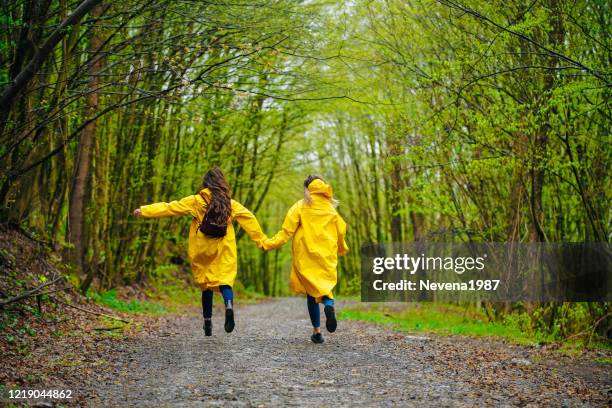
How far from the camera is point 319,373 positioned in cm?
575

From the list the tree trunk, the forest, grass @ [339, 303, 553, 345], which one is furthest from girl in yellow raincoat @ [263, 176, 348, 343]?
the tree trunk

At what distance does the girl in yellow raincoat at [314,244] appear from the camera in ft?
25.4

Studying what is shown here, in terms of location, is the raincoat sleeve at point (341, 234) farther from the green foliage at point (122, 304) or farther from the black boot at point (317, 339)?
the green foliage at point (122, 304)

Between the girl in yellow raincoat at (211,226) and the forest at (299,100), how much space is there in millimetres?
1209

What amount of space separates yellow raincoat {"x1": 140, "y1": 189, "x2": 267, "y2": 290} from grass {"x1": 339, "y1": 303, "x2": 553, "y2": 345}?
3452 millimetres

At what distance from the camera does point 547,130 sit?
9.51m

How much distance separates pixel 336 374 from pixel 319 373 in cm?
15

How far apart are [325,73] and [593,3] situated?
237 inches

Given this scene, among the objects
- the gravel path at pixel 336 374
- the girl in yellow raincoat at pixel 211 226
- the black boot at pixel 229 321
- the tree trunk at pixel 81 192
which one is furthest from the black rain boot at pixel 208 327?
the tree trunk at pixel 81 192

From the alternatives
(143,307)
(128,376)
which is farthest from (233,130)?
(128,376)

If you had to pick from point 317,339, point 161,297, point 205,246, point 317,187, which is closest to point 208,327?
point 205,246

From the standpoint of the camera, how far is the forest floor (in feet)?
15.9

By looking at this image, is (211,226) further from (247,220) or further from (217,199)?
(247,220)

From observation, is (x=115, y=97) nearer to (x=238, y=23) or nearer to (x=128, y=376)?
(x=238, y=23)
